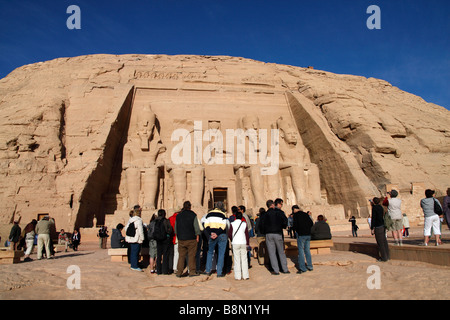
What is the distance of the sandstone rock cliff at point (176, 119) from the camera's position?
34.1ft

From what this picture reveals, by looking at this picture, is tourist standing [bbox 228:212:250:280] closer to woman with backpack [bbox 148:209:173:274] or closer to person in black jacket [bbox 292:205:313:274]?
person in black jacket [bbox 292:205:313:274]

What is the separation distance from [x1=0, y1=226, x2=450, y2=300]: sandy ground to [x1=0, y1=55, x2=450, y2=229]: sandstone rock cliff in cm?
650

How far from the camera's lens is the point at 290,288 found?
3.55 metres

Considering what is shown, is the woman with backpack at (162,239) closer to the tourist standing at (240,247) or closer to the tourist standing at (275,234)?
the tourist standing at (240,247)

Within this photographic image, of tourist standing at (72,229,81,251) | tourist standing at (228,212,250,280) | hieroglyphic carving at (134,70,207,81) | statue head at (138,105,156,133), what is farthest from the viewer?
hieroglyphic carving at (134,70,207,81)

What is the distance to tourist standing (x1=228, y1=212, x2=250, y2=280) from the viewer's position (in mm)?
4229

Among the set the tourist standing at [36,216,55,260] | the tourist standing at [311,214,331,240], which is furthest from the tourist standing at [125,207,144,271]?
the tourist standing at [311,214,331,240]

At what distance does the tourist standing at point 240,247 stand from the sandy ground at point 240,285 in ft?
0.52

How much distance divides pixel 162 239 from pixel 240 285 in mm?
1276

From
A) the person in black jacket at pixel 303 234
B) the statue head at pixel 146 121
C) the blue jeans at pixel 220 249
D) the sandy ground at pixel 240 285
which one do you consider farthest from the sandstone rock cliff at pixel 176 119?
the person in black jacket at pixel 303 234

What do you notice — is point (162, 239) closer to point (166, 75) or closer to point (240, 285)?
point (240, 285)

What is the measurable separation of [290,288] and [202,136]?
11.1m

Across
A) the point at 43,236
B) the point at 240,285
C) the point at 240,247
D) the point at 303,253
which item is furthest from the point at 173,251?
the point at 43,236

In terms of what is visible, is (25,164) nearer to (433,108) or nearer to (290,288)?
(290,288)
